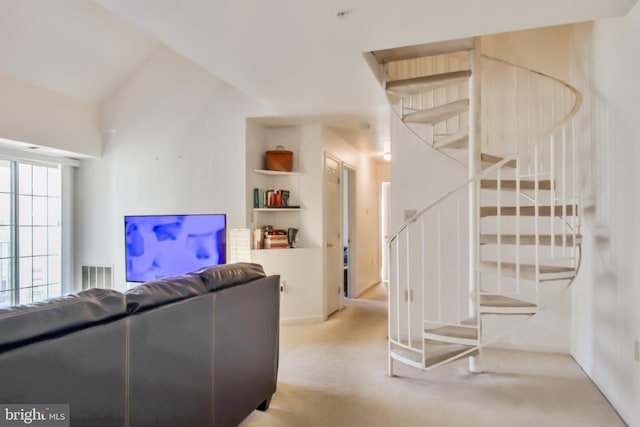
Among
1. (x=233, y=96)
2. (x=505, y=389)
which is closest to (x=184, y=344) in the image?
(x=505, y=389)

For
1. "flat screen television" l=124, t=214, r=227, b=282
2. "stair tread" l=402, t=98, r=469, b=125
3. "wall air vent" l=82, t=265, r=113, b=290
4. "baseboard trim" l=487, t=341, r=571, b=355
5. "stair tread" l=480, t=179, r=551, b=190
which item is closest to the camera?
"stair tread" l=480, t=179, r=551, b=190

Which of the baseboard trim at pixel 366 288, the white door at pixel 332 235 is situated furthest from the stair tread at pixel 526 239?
the baseboard trim at pixel 366 288

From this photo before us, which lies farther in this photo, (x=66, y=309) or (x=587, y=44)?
(x=587, y=44)

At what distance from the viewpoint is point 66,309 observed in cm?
133

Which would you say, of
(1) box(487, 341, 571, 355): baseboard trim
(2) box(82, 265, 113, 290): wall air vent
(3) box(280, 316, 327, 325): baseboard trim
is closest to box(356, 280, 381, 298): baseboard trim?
(3) box(280, 316, 327, 325): baseboard trim

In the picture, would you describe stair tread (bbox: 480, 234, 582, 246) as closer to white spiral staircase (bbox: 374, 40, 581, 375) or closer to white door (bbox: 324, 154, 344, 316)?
white spiral staircase (bbox: 374, 40, 581, 375)

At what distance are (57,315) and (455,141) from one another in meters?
3.11

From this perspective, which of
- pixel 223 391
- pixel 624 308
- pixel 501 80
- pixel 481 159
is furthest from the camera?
pixel 501 80

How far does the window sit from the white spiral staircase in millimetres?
4080

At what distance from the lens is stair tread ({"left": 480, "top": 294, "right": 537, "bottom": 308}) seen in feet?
9.32

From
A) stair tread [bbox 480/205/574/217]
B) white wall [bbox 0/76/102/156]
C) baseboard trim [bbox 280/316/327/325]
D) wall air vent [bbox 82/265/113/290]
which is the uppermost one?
white wall [bbox 0/76/102/156]

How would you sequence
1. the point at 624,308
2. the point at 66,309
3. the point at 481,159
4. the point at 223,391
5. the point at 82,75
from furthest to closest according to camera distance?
the point at 82,75, the point at 481,159, the point at 624,308, the point at 223,391, the point at 66,309

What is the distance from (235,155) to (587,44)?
3474 mm

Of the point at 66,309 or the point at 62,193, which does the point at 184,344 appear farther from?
the point at 62,193
